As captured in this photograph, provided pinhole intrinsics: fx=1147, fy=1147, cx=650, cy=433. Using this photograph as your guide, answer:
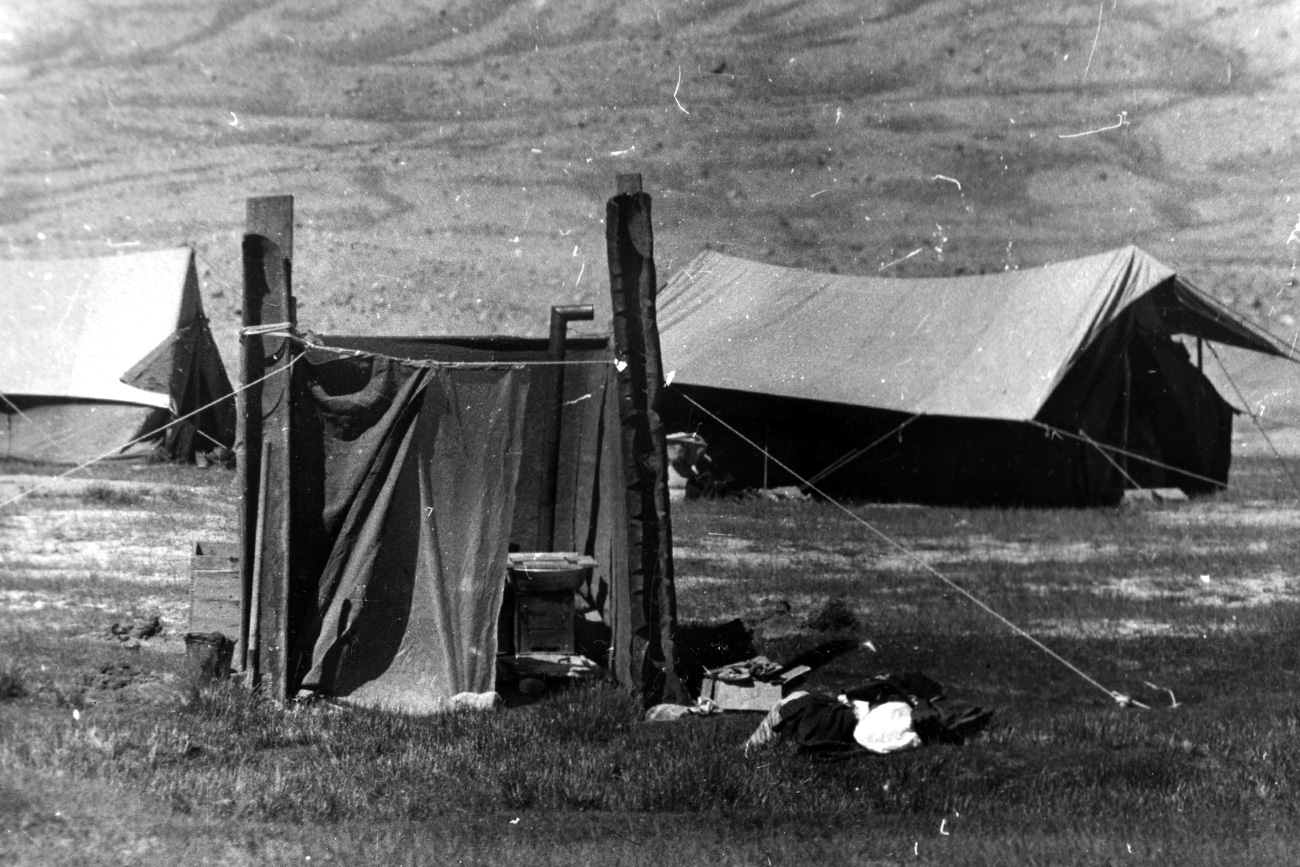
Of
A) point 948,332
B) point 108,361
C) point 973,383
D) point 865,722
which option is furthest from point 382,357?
point 948,332

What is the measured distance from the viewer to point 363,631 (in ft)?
18.4

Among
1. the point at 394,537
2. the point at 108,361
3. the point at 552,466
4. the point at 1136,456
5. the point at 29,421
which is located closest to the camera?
the point at 394,537

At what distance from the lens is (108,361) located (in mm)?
10156

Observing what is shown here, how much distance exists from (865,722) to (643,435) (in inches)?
69.4

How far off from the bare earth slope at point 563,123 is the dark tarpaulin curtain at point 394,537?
981 mm

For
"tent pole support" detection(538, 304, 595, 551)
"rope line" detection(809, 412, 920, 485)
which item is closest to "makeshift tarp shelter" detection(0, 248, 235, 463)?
"tent pole support" detection(538, 304, 595, 551)

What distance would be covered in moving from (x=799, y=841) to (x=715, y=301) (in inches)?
214

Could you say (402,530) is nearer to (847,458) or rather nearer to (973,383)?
(847,458)

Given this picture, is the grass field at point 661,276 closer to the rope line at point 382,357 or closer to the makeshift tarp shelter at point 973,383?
the rope line at point 382,357

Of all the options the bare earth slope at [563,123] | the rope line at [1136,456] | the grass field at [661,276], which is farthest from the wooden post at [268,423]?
the rope line at [1136,456]

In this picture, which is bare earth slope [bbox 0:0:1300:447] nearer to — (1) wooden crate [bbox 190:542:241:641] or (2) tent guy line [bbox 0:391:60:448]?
(2) tent guy line [bbox 0:391:60:448]

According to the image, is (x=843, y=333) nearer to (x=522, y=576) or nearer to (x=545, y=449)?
(x=545, y=449)

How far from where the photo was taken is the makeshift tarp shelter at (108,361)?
8.80m

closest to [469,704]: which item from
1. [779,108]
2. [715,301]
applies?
[779,108]
